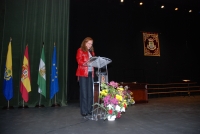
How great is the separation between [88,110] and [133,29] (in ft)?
16.2

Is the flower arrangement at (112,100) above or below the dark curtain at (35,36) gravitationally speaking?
below

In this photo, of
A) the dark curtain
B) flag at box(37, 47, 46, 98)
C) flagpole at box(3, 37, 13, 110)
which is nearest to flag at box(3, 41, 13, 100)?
flagpole at box(3, 37, 13, 110)

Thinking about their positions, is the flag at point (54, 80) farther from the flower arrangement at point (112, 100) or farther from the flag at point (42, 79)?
the flower arrangement at point (112, 100)

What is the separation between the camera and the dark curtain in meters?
4.20

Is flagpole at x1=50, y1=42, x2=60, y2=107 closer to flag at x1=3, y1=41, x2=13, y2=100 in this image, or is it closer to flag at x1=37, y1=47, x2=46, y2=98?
flag at x1=37, y1=47, x2=46, y2=98

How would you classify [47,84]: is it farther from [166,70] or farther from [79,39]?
[166,70]

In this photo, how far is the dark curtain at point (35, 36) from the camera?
4203mm

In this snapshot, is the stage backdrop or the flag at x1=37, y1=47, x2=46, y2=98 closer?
the flag at x1=37, y1=47, x2=46, y2=98

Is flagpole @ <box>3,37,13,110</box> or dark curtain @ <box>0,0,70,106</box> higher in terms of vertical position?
dark curtain @ <box>0,0,70,106</box>

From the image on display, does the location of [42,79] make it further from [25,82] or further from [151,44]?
[151,44]

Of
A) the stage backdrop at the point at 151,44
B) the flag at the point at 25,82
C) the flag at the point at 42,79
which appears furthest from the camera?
the stage backdrop at the point at 151,44

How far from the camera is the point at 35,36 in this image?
4.49 meters

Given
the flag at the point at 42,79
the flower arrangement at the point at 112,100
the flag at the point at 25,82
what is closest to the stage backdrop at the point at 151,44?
the flag at the point at 42,79

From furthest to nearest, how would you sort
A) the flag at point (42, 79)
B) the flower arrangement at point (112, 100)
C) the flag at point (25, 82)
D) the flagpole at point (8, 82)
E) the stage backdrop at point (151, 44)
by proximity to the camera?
the stage backdrop at point (151, 44)
the flag at point (42, 79)
the flag at point (25, 82)
the flagpole at point (8, 82)
the flower arrangement at point (112, 100)
